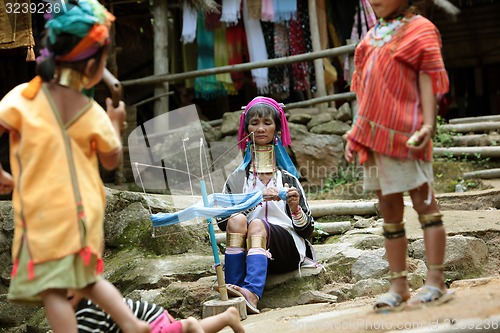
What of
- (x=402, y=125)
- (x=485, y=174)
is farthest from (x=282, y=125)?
(x=485, y=174)

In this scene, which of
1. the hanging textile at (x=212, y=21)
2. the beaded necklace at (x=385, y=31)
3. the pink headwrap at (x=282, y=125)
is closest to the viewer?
the beaded necklace at (x=385, y=31)

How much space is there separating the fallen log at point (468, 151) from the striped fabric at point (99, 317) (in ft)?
23.9

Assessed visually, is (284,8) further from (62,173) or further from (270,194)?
(62,173)

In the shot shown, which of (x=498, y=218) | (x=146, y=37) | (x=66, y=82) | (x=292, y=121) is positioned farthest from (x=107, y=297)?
(x=146, y=37)

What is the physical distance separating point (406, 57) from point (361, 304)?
1495mm

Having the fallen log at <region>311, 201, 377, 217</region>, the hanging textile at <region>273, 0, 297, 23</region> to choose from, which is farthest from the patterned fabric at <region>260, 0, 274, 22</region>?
the fallen log at <region>311, 201, 377, 217</region>

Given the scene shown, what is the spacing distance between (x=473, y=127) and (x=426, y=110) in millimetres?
7735

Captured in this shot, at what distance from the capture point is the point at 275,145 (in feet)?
18.5

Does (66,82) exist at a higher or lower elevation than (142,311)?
higher

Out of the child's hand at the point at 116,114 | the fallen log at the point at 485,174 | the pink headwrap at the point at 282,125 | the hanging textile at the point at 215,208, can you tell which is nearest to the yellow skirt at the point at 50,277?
the child's hand at the point at 116,114

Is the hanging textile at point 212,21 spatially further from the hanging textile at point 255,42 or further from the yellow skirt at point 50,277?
the yellow skirt at point 50,277

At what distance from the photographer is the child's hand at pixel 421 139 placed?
3.44 metres

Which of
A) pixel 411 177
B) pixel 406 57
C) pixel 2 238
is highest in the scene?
pixel 406 57

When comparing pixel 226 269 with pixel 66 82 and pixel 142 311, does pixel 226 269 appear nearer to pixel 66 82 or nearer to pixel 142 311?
pixel 142 311
